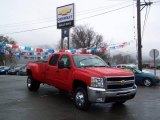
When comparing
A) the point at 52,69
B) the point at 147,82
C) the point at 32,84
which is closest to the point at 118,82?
the point at 52,69

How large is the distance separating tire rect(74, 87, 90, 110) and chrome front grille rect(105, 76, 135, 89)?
0.86 meters

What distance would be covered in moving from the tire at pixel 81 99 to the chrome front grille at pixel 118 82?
2.82 ft

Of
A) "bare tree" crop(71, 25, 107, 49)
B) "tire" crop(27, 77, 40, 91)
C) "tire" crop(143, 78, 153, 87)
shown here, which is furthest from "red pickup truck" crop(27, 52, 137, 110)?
"bare tree" crop(71, 25, 107, 49)

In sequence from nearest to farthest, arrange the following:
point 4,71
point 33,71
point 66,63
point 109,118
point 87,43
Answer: point 109,118
point 66,63
point 33,71
point 4,71
point 87,43

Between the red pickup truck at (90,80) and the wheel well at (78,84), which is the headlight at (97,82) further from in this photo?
the wheel well at (78,84)

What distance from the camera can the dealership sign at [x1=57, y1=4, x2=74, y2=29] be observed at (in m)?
28.0

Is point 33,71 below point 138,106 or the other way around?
the other way around

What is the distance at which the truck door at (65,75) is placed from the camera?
35.7ft

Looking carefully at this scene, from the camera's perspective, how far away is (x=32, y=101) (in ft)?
37.9

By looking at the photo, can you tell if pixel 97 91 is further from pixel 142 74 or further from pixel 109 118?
pixel 142 74

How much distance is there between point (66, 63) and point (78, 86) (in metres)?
1.22

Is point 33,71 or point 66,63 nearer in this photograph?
point 66,63

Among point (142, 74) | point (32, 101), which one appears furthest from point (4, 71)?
point (32, 101)

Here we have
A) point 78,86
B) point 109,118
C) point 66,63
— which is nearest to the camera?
point 109,118
